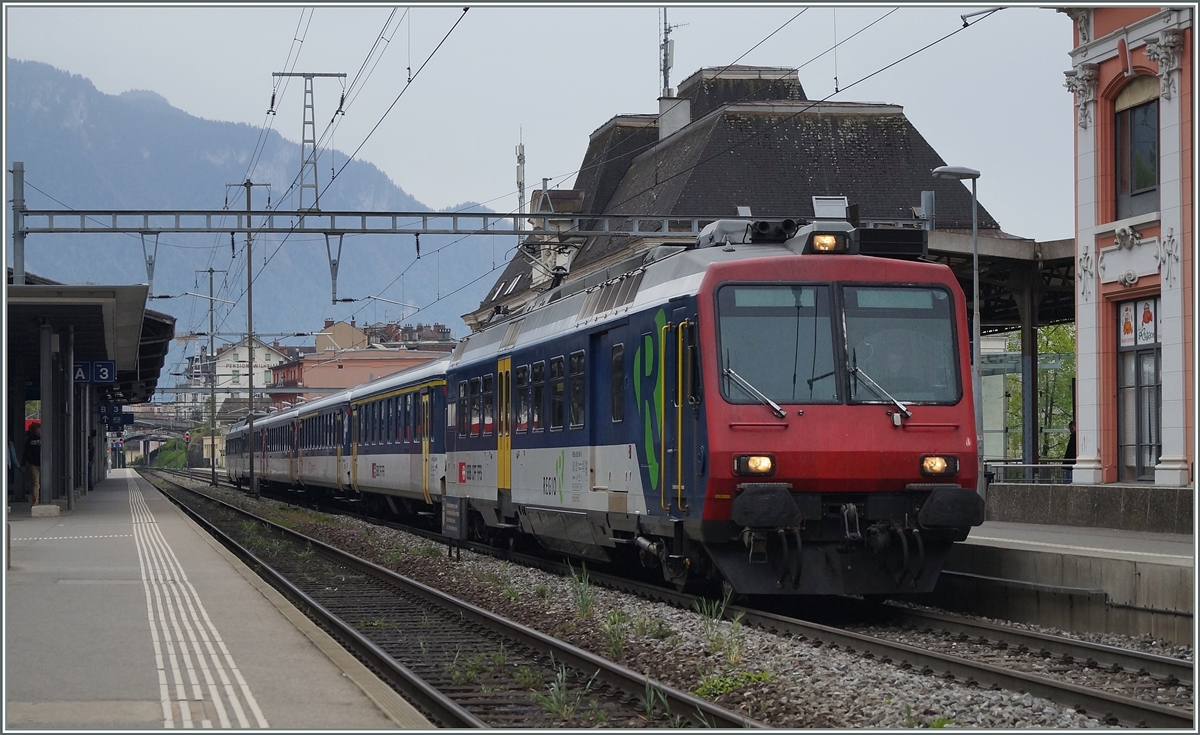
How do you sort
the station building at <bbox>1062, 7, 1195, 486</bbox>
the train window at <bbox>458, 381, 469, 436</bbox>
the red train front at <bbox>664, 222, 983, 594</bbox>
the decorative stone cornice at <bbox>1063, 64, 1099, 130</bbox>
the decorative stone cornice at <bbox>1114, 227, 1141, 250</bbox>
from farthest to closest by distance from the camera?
the decorative stone cornice at <bbox>1063, 64, 1099, 130</bbox> < the decorative stone cornice at <bbox>1114, 227, 1141, 250</bbox> < the train window at <bbox>458, 381, 469, 436</bbox> < the station building at <bbox>1062, 7, 1195, 486</bbox> < the red train front at <bbox>664, 222, 983, 594</bbox>

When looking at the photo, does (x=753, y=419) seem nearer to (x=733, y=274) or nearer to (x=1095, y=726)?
(x=733, y=274)

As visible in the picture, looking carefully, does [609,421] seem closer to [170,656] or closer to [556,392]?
[556,392]

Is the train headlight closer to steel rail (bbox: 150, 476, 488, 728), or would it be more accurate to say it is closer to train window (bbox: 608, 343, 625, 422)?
train window (bbox: 608, 343, 625, 422)

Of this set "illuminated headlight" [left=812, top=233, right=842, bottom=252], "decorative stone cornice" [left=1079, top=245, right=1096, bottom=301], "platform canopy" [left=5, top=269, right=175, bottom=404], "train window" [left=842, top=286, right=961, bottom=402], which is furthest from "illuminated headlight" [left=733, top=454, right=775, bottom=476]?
"platform canopy" [left=5, top=269, right=175, bottom=404]

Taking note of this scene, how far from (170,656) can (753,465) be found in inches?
184

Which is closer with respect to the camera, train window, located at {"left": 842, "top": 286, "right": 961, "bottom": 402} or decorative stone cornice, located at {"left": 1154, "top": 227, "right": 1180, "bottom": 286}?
train window, located at {"left": 842, "top": 286, "right": 961, "bottom": 402}

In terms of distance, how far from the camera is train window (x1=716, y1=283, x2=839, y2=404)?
39.5ft

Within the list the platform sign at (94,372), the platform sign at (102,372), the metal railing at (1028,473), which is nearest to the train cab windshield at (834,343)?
the metal railing at (1028,473)

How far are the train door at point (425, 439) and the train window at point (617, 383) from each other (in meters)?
11.3

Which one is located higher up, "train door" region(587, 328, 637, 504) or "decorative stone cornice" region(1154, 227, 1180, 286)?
"decorative stone cornice" region(1154, 227, 1180, 286)

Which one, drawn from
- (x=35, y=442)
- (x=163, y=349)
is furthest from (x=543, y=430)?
(x=163, y=349)

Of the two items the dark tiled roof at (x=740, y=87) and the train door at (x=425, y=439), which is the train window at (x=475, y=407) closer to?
the train door at (x=425, y=439)

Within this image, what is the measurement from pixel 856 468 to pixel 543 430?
5.73m

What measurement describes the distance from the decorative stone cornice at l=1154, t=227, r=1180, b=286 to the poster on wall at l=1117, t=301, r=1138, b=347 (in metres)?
1.31
